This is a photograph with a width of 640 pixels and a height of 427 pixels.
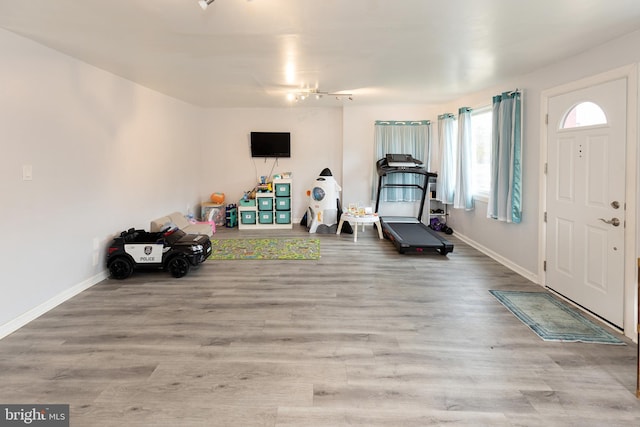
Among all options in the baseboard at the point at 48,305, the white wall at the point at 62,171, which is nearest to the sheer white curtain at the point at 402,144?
the white wall at the point at 62,171

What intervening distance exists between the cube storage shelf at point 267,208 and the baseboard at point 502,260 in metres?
3.51

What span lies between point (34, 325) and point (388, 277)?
3.54 m

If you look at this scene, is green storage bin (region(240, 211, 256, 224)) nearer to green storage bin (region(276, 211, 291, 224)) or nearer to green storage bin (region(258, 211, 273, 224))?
green storage bin (region(258, 211, 273, 224))

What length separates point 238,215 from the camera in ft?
24.0

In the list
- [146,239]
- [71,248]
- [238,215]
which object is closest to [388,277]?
[146,239]

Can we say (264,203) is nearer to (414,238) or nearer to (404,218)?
(404,218)

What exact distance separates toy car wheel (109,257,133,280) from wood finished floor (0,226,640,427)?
0.77ft

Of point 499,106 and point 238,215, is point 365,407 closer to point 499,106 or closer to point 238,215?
point 499,106

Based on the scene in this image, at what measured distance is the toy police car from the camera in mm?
4105

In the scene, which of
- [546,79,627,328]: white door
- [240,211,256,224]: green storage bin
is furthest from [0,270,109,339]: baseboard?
[546,79,627,328]: white door

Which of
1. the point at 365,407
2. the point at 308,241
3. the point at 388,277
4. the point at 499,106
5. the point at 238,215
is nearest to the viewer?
the point at 365,407

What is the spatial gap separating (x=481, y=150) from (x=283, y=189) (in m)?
3.84

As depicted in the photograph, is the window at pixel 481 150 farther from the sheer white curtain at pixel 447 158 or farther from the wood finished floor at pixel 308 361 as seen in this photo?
the wood finished floor at pixel 308 361

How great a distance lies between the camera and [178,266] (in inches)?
165
